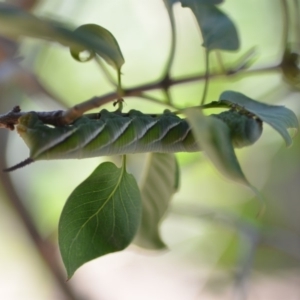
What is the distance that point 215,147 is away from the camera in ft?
1.05

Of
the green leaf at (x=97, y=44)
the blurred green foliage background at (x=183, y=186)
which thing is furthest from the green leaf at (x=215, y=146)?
the blurred green foliage background at (x=183, y=186)

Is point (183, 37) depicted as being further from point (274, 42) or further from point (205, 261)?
point (205, 261)

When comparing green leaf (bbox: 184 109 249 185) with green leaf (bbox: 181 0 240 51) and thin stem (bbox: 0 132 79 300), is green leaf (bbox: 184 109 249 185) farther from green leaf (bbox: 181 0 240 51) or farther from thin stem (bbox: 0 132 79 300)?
thin stem (bbox: 0 132 79 300)

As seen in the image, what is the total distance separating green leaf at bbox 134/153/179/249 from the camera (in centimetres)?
64

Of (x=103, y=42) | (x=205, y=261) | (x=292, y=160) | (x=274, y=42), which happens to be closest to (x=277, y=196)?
(x=292, y=160)

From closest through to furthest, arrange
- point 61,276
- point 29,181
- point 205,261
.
Result: point 61,276, point 29,181, point 205,261

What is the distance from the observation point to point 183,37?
155 centimetres

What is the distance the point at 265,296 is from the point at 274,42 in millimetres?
1000

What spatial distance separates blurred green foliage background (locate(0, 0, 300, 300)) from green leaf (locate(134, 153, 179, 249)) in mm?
609

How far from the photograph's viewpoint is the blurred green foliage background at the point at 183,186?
1.35 metres

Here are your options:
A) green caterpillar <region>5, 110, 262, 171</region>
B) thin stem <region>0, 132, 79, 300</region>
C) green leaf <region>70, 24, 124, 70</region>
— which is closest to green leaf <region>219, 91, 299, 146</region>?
green caterpillar <region>5, 110, 262, 171</region>

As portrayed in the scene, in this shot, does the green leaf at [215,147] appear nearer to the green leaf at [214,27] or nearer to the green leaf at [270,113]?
the green leaf at [270,113]

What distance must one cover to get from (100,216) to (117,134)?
0.34 ft

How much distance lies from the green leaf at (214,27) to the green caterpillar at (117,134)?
12cm
